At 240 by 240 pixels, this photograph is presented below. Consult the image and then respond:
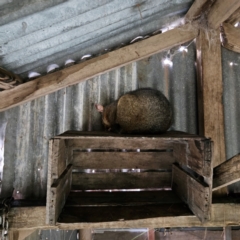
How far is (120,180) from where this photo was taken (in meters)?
2.04

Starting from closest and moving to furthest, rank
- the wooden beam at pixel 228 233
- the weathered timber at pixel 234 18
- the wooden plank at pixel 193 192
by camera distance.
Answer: the wooden plank at pixel 193 192 → the weathered timber at pixel 234 18 → the wooden beam at pixel 228 233

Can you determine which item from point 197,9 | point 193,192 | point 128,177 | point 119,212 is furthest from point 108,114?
point 197,9

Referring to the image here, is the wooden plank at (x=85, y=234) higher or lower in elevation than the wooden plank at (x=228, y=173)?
lower

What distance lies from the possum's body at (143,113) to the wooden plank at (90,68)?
365mm

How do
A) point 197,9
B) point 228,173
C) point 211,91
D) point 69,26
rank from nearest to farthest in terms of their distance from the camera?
point 228,173, point 69,26, point 197,9, point 211,91

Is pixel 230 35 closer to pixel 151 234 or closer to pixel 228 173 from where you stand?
pixel 228 173

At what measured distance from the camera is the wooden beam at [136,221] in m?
1.46

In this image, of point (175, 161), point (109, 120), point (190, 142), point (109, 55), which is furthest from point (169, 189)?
point (109, 55)

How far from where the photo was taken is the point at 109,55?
6.76ft

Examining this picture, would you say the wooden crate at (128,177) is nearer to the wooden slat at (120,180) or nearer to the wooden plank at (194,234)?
the wooden slat at (120,180)

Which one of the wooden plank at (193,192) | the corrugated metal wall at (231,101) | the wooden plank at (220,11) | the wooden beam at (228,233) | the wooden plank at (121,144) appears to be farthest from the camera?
the wooden beam at (228,233)

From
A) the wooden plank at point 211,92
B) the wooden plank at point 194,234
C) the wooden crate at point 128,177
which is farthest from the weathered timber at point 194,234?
the wooden plank at point 211,92

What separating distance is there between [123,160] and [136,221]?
64 centimetres

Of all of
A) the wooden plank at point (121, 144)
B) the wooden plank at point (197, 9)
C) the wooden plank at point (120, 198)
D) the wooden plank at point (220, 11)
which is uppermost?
the wooden plank at point (197, 9)
